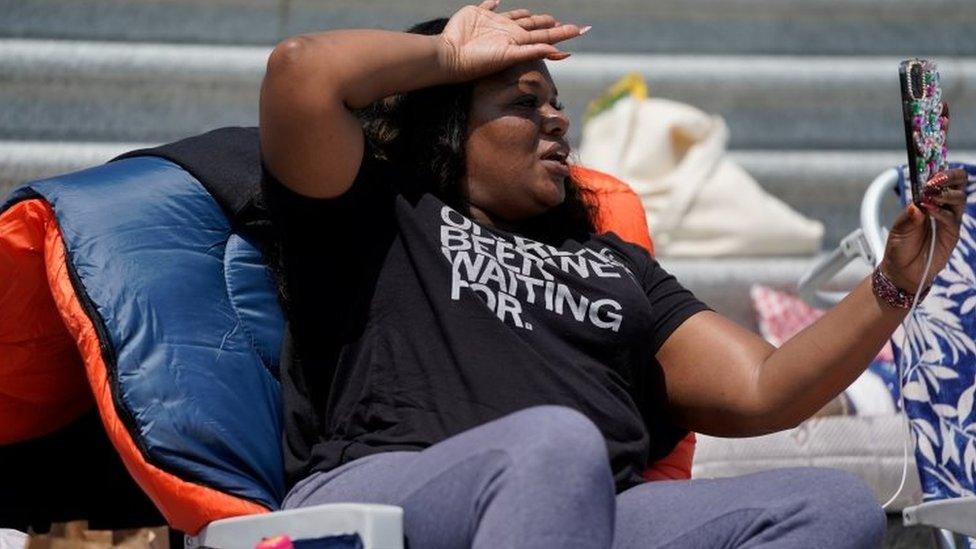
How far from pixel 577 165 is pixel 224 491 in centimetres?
93

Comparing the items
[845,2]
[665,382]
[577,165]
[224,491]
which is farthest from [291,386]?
[845,2]

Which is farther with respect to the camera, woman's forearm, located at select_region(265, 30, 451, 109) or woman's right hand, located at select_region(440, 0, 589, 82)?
woman's right hand, located at select_region(440, 0, 589, 82)

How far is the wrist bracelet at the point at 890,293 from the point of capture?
76.9 inches

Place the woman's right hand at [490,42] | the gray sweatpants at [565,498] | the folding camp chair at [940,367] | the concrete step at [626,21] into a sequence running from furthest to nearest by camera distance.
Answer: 1. the concrete step at [626,21]
2. the folding camp chair at [940,367]
3. the woman's right hand at [490,42]
4. the gray sweatpants at [565,498]

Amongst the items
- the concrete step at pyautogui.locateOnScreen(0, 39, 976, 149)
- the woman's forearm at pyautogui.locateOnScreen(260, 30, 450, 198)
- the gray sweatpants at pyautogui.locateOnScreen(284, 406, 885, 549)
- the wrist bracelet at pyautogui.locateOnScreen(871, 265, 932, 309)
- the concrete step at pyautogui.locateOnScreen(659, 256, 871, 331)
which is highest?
the woman's forearm at pyautogui.locateOnScreen(260, 30, 450, 198)

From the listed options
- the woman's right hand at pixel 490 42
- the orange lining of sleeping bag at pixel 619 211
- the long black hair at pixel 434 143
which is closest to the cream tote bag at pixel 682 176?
the orange lining of sleeping bag at pixel 619 211

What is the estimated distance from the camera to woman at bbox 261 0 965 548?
1.79 metres

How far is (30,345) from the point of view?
2.05 metres

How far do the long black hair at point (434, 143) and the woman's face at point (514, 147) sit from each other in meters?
0.02

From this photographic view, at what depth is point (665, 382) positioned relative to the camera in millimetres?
2146

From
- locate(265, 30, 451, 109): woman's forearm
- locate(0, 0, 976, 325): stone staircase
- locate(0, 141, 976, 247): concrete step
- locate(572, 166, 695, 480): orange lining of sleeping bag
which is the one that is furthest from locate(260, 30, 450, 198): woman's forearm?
locate(0, 141, 976, 247): concrete step

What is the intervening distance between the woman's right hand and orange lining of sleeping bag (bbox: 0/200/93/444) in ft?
1.93

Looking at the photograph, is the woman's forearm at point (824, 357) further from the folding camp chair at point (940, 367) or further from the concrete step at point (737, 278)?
the concrete step at point (737, 278)

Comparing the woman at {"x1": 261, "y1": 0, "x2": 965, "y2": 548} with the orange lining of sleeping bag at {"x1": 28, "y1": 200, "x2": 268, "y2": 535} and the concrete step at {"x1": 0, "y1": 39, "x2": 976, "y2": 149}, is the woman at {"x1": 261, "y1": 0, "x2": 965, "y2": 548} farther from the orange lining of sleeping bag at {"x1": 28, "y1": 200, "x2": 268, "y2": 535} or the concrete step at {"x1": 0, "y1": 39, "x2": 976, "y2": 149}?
the concrete step at {"x1": 0, "y1": 39, "x2": 976, "y2": 149}
